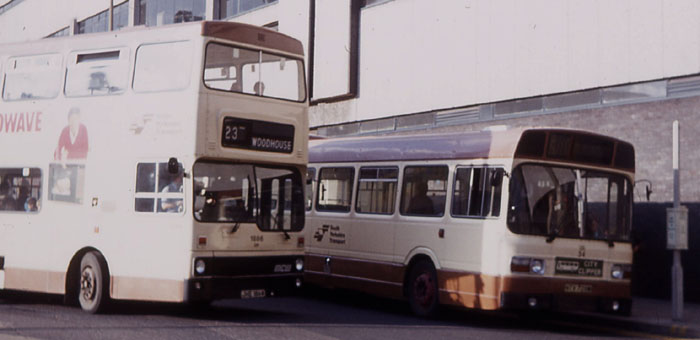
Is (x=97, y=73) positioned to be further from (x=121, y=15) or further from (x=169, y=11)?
(x=121, y=15)

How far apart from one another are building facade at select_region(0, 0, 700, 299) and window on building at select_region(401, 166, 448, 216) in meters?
3.53

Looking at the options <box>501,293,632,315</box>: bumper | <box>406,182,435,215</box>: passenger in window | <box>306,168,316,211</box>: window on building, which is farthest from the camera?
<box>306,168,316,211</box>: window on building

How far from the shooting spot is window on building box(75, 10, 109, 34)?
41.3 metres

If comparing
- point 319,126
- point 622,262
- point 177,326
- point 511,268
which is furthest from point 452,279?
point 319,126

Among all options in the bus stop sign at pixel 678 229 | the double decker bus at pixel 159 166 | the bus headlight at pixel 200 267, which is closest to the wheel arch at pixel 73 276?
the double decker bus at pixel 159 166

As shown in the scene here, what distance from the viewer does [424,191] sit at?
15.8 meters

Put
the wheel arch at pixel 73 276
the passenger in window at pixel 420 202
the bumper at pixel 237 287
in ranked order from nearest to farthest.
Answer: the bumper at pixel 237 287 → the wheel arch at pixel 73 276 → the passenger in window at pixel 420 202

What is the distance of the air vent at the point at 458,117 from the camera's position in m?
23.3

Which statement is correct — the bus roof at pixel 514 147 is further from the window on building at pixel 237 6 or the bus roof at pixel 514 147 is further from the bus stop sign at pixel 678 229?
the window on building at pixel 237 6

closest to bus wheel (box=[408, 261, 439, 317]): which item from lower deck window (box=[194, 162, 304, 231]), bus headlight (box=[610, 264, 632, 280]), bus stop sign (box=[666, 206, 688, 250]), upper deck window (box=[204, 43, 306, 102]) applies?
lower deck window (box=[194, 162, 304, 231])

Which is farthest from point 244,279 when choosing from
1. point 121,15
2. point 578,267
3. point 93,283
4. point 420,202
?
point 121,15

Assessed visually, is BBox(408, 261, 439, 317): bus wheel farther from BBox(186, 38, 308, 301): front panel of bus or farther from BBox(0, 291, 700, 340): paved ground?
BBox(186, 38, 308, 301): front panel of bus

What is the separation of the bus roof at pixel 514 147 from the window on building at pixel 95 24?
1062 inches

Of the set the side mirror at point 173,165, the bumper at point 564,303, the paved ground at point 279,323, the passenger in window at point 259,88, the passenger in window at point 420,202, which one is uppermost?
the passenger in window at point 259,88
